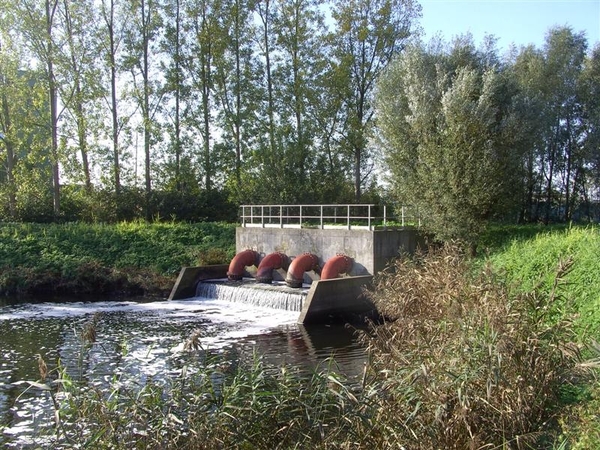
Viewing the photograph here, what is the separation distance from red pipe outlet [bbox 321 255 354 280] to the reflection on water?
1.60m

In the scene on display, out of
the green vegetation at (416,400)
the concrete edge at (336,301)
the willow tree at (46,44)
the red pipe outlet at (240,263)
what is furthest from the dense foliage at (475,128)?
the willow tree at (46,44)

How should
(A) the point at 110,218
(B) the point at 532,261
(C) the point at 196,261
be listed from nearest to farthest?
(B) the point at 532,261 → (C) the point at 196,261 → (A) the point at 110,218

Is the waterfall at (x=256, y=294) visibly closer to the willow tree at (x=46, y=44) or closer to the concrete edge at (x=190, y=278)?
the concrete edge at (x=190, y=278)

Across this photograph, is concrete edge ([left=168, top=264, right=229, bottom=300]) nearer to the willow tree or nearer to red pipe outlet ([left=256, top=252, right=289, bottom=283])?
red pipe outlet ([left=256, top=252, right=289, bottom=283])

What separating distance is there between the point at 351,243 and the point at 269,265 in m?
3.21

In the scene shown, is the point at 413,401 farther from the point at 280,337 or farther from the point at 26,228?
the point at 26,228

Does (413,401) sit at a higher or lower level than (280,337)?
higher

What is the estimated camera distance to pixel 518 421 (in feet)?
18.6

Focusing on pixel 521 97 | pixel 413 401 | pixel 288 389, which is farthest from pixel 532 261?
pixel 288 389

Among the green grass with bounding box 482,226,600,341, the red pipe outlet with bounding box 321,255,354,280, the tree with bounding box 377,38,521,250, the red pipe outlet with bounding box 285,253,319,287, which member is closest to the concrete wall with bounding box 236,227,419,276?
the red pipe outlet with bounding box 321,255,354,280

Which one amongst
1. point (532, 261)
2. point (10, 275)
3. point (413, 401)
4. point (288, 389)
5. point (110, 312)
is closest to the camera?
point (288, 389)

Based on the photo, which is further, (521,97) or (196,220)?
(196,220)

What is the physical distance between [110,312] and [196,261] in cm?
603

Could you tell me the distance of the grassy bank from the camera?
2222 cm
